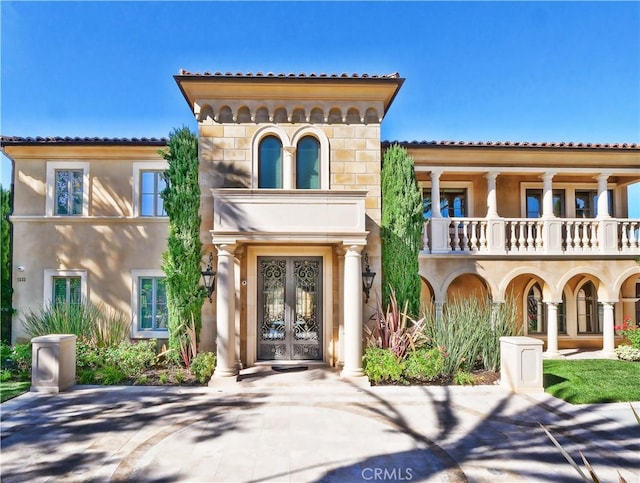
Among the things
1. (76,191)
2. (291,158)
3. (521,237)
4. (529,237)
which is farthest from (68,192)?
(529,237)

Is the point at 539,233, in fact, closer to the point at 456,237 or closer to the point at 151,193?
the point at 456,237

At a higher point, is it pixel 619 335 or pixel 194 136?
pixel 194 136

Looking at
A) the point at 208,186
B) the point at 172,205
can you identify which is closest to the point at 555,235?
the point at 208,186

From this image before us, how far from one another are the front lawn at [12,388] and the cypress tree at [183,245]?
127 inches

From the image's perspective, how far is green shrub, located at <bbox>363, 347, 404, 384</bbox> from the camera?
9.20m

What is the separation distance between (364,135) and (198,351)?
7447mm

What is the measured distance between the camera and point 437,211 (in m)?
13.0

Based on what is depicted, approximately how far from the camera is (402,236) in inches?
420

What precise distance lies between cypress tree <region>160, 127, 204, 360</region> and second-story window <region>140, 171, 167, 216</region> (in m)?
2.32

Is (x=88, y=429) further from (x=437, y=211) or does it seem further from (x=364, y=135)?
(x=437, y=211)

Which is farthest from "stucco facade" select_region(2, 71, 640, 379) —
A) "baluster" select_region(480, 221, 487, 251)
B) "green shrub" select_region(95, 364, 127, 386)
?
"green shrub" select_region(95, 364, 127, 386)

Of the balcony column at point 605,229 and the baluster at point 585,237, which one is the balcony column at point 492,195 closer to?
the baluster at point 585,237

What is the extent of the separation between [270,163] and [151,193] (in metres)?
4.44

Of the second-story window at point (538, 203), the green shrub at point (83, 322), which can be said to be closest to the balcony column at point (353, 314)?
the green shrub at point (83, 322)
